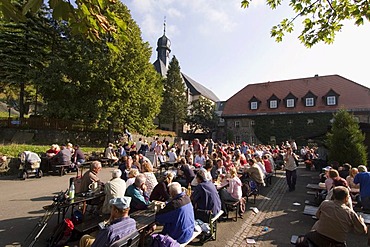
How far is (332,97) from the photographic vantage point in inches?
1399

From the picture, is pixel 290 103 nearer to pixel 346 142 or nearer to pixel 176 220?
pixel 346 142

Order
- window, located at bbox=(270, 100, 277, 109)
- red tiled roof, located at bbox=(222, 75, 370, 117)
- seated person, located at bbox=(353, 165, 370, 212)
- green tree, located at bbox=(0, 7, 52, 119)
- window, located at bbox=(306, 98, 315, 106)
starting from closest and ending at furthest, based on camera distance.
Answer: seated person, located at bbox=(353, 165, 370, 212) → green tree, located at bbox=(0, 7, 52, 119) → red tiled roof, located at bbox=(222, 75, 370, 117) → window, located at bbox=(306, 98, 315, 106) → window, located at bbox=(270, 100, 277, 109)

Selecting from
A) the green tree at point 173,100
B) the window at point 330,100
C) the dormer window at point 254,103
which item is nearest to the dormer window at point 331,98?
the window at point 330,100

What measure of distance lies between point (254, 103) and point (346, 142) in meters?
29.7

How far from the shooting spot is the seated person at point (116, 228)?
312 centimetres

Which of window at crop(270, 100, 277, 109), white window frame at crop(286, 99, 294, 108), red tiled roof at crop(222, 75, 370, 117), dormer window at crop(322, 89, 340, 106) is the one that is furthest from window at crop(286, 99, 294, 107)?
dormer window at crop(322, 89, 340, 106)

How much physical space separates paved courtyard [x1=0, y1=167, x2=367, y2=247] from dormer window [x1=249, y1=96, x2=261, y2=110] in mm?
32195

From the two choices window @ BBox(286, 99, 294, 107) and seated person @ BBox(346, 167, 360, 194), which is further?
window @ BBox(286, 99, 294, 107)

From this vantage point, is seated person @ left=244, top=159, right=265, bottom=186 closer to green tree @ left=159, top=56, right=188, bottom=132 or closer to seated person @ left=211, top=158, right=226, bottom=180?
seated person @ left=211, top=158, right=226, bottom=180

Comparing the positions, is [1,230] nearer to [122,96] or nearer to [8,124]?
[122,96]

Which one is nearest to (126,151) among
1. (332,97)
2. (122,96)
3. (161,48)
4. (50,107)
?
(122,96)

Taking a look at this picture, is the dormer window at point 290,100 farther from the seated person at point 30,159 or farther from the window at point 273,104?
the seated person at point 30,159

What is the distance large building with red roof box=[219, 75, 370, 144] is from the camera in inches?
1367

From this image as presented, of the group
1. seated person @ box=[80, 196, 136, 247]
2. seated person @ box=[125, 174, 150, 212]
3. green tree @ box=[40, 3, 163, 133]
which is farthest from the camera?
green tree @ box=[40, 3, 163, 133]
